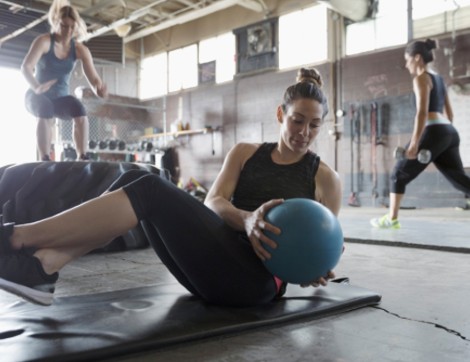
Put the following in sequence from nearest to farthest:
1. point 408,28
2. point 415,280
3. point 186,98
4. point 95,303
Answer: point 95,303 < point 415,280 < point 408,28 < point 186,98

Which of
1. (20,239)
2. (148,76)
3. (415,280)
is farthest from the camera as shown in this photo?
(148,76)

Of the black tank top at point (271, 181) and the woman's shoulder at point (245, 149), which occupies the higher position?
the woman's shoulder at point (245, 149)

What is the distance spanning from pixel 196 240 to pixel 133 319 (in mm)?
345

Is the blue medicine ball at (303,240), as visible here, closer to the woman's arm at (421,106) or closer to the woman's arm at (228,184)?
the woman's arm at (228,184)

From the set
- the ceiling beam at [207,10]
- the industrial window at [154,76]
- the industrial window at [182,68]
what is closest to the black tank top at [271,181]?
the ceiling beam at [207,10]

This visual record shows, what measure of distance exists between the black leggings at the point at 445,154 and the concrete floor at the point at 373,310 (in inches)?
20.3

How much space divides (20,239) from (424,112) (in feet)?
11.0

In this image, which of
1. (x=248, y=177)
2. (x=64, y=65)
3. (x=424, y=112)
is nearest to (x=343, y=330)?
(x=248, y=177)

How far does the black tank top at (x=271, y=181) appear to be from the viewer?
1652 millimetres

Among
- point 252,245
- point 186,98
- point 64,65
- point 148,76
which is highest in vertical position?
point 148,76

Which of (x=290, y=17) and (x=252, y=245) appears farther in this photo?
(x=290, y=17)

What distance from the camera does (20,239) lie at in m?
Answer: 1.27

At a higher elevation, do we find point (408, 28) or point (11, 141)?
point (408, 28)

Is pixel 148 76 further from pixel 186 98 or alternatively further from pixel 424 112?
pixel 424 112
